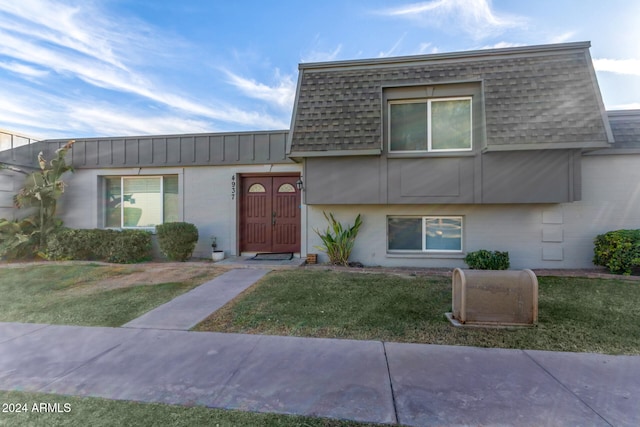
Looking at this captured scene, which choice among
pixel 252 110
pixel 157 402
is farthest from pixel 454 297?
pixel 252 110

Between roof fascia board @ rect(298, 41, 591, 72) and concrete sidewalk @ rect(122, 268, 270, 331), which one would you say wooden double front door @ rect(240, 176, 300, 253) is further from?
roof fascia board @ rect(298, 41, 591, 72)

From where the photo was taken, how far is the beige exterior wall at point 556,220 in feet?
24.4

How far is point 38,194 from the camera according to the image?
27.7 ft

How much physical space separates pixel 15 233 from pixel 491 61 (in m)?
13.4

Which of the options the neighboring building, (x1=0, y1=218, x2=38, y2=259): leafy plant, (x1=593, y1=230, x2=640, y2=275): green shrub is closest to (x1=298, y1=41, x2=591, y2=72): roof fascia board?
(x1=593, y1=230, x2=640, y2=275): green shrub

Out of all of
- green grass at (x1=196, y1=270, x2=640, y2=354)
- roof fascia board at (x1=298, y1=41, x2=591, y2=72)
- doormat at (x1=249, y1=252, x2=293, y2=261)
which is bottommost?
green grass at (x1=196, y1=270, x2=640, y2=354)

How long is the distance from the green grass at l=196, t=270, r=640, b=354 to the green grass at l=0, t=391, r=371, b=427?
1546 millimetres

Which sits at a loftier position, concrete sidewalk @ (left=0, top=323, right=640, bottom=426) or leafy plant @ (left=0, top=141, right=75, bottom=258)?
leafy plant @ (left=0, top=141, right=75, bottom=258)

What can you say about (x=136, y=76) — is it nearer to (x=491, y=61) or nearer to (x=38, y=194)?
(x=38, y=194)

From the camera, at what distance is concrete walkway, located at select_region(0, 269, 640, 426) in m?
2.37

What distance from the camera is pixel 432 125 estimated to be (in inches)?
291

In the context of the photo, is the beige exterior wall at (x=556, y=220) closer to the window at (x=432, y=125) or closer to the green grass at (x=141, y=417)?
the window at (x=432, y=125)

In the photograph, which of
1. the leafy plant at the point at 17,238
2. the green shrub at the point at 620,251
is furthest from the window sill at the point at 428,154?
the leafy plant at the point at 17,238

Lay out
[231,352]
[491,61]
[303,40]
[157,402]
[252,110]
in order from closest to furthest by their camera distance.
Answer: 1. [157,402]
2. [231,352]
3. [491,61]
4. [303,40]
5. [252,110]
